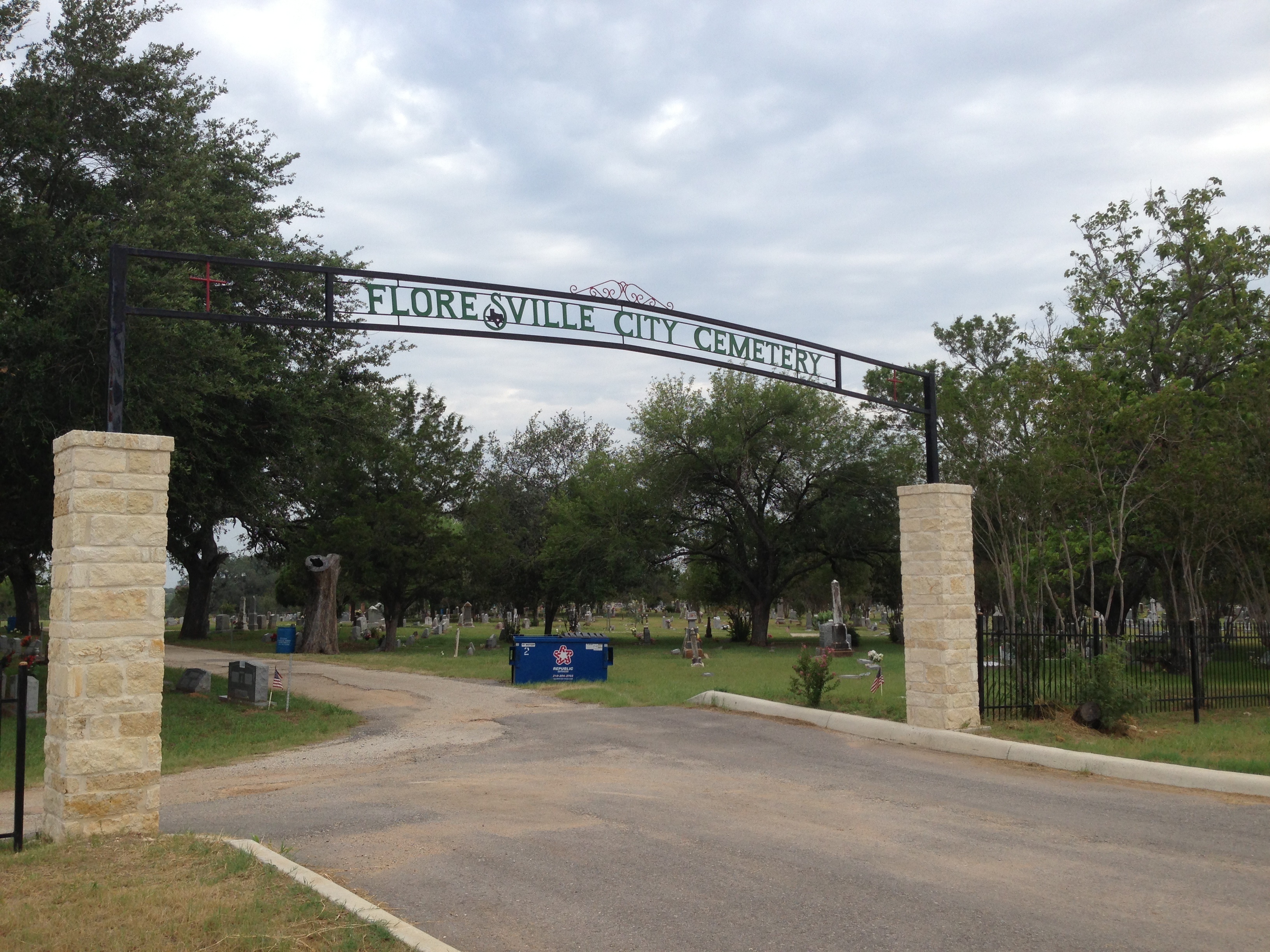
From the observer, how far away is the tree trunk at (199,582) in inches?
1763

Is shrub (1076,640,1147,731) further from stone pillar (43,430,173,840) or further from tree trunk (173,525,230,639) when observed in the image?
tree trunk (173,525,230,639)

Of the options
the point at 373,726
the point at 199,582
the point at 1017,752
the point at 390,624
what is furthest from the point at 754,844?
the point at 199,582

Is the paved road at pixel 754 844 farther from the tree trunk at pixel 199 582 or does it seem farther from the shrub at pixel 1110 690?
the tree trunk at pixel 199 582

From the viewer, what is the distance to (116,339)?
8.64 m

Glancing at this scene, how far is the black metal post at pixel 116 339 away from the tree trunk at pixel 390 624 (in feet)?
101

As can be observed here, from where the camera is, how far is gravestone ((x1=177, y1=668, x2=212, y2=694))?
17.9 meters

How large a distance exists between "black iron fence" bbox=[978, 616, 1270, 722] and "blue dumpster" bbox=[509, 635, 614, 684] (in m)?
8.05

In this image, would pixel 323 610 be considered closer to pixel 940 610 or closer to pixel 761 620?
pixel 761 620

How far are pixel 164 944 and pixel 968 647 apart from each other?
10.5 m

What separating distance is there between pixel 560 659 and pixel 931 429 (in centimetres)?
1030

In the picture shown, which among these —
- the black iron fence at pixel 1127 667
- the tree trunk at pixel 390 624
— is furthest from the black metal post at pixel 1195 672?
the tree trunk at pixel 390 624

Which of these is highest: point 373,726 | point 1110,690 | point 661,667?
point 1110,690

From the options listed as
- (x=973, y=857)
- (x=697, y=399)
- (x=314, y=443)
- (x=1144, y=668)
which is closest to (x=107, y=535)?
(x=973, y=857)

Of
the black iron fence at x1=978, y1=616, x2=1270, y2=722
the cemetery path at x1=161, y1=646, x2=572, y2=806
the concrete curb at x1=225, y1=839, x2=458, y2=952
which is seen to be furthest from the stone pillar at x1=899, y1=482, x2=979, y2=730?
the concrete curb at x1=225, y1=839, x2=458, y2=952
